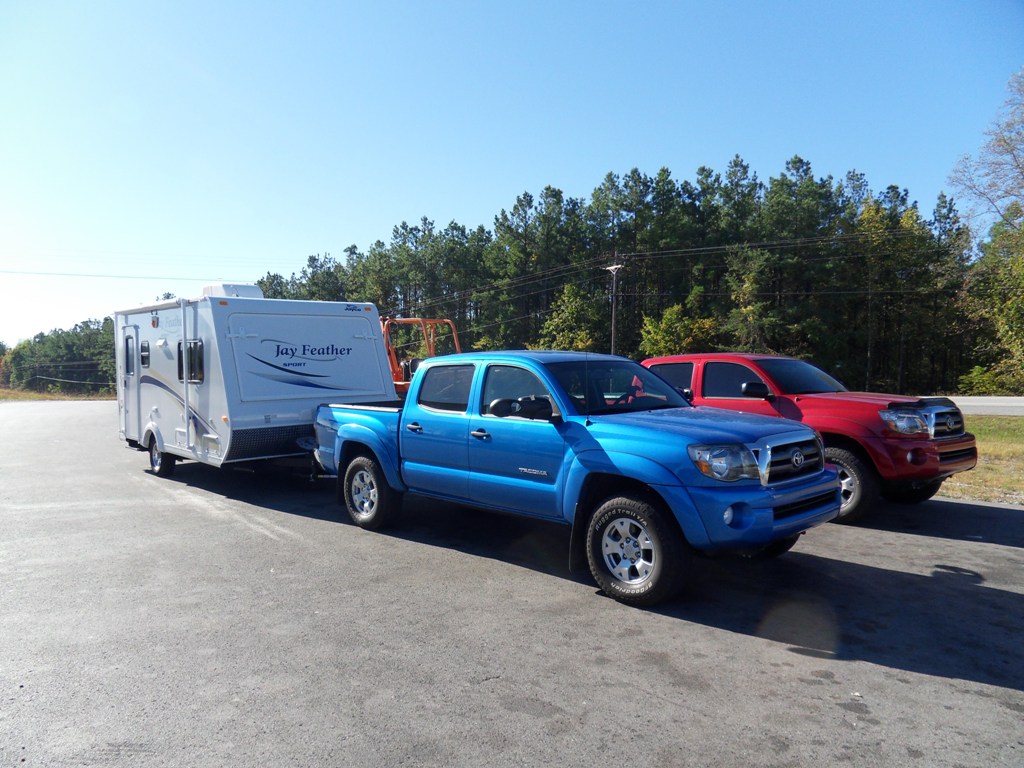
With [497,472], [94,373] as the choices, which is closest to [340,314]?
[497,472]

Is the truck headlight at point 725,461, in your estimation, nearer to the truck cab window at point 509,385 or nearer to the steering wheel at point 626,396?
the steering wheel at point 626,396

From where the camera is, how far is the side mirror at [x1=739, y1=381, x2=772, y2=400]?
832 centimetres

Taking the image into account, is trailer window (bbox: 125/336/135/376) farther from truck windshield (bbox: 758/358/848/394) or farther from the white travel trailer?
truck windshield (bbox: 758/358/848/394)

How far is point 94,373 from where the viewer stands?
401ft

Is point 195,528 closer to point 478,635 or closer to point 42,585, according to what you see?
point 42,585

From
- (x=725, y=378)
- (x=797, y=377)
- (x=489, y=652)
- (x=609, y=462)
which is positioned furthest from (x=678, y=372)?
(x=489, y=652)

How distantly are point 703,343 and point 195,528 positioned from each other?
54.1 meters

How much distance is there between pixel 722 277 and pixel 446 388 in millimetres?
59251

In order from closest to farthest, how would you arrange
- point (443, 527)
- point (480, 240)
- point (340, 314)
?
point (443, 527) → point (340, 314) → point (480, 240)

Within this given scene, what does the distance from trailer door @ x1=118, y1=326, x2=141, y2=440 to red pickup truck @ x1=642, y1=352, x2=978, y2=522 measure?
30.9 ft

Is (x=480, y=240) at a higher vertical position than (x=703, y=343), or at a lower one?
higher

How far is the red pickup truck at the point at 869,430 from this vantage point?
7727mm

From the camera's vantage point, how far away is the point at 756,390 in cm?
838

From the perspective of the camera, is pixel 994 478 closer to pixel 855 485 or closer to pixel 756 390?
pixel 855 485
